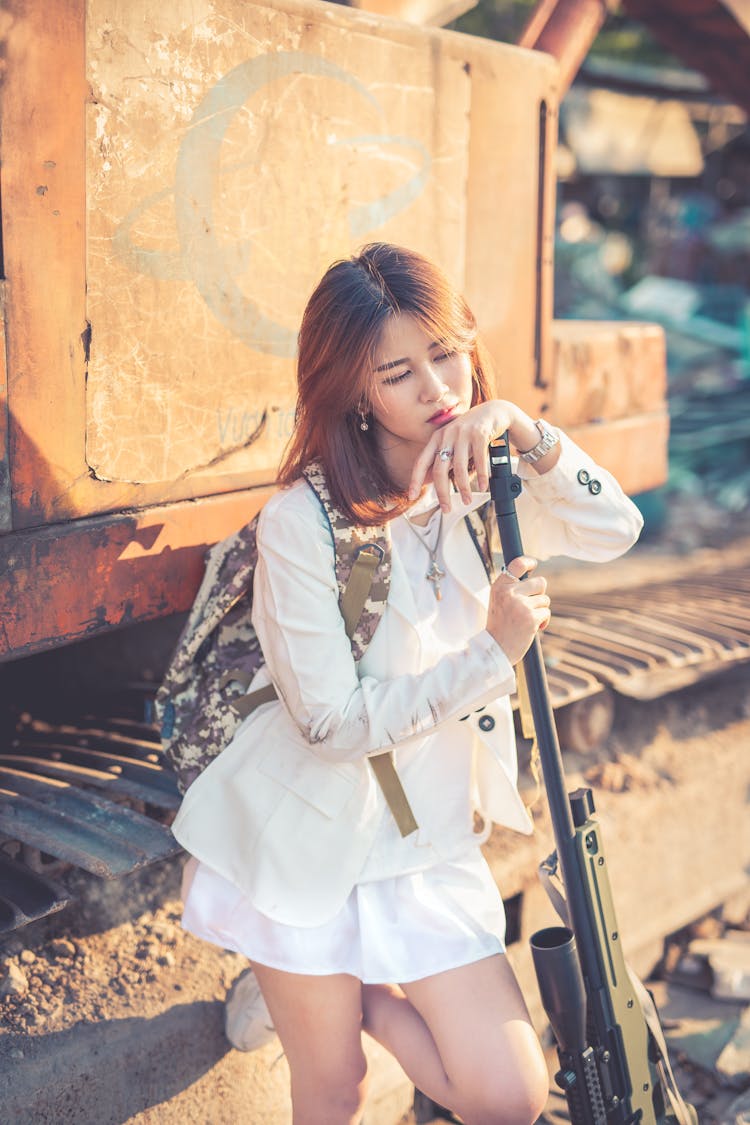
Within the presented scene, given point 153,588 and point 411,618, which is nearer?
point 411,618

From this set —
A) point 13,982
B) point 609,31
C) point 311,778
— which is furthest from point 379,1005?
point 609,31

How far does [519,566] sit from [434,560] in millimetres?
254

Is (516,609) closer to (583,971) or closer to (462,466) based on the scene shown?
(462,466)

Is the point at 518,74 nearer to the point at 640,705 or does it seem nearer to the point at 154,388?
the point at 154,388

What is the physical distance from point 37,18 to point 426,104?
107cm

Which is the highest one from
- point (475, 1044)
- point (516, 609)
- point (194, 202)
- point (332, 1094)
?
point (194, 202)

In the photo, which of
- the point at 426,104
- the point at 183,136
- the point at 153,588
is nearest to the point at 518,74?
the point at 426,104

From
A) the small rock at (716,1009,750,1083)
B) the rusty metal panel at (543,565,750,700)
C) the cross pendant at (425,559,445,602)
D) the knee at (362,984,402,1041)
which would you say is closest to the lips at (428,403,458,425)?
the cross pendant at (425,559,445,602)

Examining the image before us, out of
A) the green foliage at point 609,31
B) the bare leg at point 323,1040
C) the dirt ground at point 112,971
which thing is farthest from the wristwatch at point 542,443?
the green foliage at point 609,31

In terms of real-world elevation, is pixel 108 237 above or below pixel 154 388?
above

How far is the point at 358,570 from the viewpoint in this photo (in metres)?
1.99

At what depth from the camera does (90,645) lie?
3.14 meters

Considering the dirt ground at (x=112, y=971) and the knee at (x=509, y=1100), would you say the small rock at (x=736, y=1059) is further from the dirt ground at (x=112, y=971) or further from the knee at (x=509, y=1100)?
the knee at (x=509, y=1100)

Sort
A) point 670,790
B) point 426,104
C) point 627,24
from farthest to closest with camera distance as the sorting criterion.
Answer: point 627,24 → point 670,790 → point 426,104
